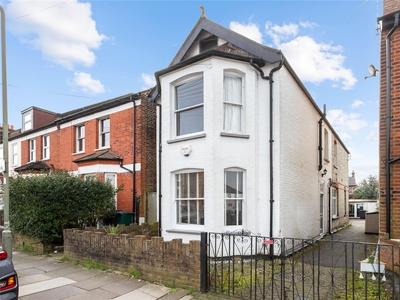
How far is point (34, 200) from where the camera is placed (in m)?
9.15

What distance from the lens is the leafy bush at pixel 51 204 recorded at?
30.1ft

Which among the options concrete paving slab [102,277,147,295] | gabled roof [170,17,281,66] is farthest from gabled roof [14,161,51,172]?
concrete paving slab [102,277,147,295]

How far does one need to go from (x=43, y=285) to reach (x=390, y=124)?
334 inches

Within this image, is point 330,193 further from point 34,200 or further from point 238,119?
point 34,200

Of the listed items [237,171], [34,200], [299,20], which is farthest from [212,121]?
[34,200]

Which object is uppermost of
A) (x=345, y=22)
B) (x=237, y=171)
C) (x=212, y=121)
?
(x=345, y=22)

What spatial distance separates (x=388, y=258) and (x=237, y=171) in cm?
434

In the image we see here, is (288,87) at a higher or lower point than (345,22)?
lower

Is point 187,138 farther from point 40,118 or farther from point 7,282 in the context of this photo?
point 40,118

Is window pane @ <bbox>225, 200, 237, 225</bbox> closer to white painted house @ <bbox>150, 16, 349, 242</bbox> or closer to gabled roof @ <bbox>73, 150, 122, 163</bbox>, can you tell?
white painted house @ <bbox>150, 16, 349, 242</bbox>

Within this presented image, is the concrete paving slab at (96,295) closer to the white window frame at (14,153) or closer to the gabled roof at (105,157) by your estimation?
the gabled roof at (105,157)

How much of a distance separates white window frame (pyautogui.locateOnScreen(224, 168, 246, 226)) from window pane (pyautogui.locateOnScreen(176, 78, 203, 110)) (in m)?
2.50

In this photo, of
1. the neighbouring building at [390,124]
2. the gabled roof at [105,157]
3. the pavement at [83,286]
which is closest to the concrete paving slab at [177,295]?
the pavement at [83,286]

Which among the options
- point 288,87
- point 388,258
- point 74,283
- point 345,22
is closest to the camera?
point 388,258
